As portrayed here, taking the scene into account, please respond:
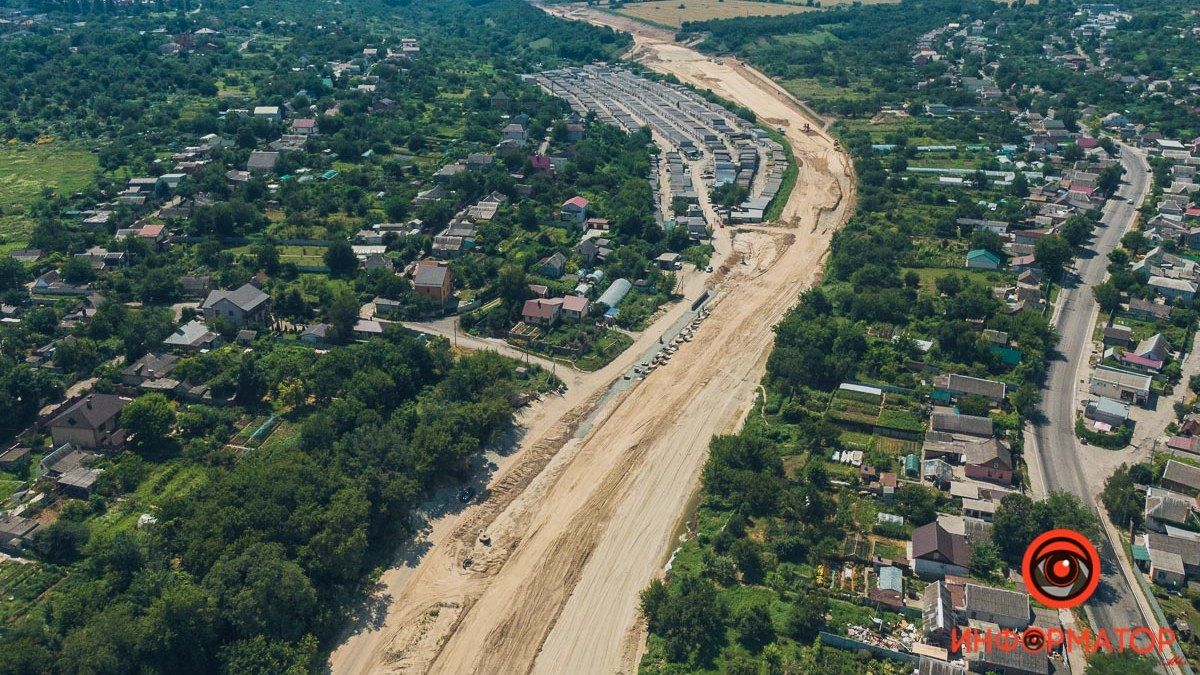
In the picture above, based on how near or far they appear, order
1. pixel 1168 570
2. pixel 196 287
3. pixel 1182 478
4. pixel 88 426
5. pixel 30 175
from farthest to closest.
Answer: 1. pixel 30 175
2. pixel 196 287
3. pixel 88 426
4. pixel 1182 478
5. pixel 1168 570

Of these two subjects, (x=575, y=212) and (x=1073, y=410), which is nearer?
(x=1073, y=410)

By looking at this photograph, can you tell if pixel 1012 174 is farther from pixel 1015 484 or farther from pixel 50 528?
pixel 50 528

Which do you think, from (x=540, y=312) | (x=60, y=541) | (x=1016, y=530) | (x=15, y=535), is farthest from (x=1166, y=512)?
(x=15, y=535)

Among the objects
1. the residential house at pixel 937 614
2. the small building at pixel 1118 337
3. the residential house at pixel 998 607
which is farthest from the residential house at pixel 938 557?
the small building at pixel 1118 337

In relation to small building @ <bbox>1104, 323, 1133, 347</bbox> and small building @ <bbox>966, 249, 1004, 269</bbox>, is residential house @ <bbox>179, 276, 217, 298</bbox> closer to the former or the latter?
small building @ <bbox>966, 249, 1004, 269</bbox>

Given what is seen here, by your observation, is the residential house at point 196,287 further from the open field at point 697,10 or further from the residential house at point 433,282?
the open field at point 697,10

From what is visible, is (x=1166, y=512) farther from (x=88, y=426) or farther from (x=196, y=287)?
(x=196, y=287)
